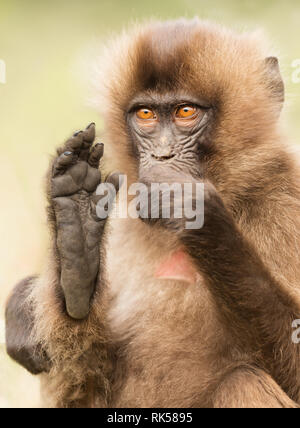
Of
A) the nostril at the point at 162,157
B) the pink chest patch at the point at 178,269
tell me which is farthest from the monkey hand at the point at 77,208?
the pink chest patch at the point at 178,269

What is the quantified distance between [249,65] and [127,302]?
1.80 m

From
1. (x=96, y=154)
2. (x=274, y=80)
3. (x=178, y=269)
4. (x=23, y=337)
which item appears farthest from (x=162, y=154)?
(x=23, y=337)

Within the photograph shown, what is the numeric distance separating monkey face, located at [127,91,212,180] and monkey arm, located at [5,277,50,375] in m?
1.36

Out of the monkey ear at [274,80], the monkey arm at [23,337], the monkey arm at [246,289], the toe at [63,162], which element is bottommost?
the monkey arm at [23,337]

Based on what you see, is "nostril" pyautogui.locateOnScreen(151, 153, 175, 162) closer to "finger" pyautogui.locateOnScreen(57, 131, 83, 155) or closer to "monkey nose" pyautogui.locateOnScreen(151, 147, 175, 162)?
"monkey nose" pyautogui.locateOnScreen(151, 147, 175, 162)

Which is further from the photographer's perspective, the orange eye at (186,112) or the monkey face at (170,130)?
the orange eye at (186,112)

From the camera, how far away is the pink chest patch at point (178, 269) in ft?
16.4

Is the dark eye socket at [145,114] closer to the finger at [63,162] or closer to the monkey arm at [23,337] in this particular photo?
the finger at [63,162]

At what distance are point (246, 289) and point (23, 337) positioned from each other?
72.0 inches

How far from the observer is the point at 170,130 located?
493 centimetres

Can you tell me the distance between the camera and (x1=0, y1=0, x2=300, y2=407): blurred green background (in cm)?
696

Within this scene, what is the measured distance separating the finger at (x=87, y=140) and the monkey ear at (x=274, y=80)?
4.55ft

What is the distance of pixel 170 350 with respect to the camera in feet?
15.9
